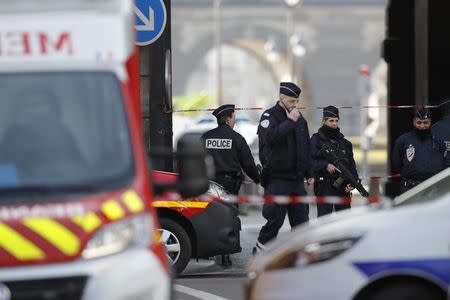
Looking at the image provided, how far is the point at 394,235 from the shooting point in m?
7.23

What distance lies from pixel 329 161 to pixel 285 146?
1020mm

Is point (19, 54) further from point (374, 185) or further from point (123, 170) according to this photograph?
point (374, 185)

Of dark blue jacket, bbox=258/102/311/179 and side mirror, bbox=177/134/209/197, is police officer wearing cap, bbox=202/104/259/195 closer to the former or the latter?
dark blue jacket, bbox=258/102/311/179

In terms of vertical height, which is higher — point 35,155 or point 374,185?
point 35,155

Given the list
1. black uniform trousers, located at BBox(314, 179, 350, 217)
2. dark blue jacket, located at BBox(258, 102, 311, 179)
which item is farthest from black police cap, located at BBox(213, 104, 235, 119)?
dark blue jacket, located at BBox(258, 102, 311, 179)

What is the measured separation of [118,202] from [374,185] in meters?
10.4

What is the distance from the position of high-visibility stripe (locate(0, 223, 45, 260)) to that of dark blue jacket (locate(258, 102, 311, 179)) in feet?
20.2

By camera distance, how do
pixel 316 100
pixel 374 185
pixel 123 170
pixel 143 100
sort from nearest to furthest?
pixel 123 170 → pixel 143 100 → pixel 374 185 → pixel 316 100

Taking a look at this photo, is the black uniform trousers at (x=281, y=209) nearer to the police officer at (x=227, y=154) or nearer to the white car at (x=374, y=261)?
the police officer at (x=227, y=154)

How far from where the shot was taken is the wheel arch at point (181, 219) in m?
12.6

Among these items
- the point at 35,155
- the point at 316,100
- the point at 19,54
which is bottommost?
the point at 316,100

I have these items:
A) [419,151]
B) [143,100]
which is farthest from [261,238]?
[143,100]

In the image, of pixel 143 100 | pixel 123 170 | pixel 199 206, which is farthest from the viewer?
pixel 143 100

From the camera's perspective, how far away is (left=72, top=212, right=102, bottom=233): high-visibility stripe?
22.3 ft
